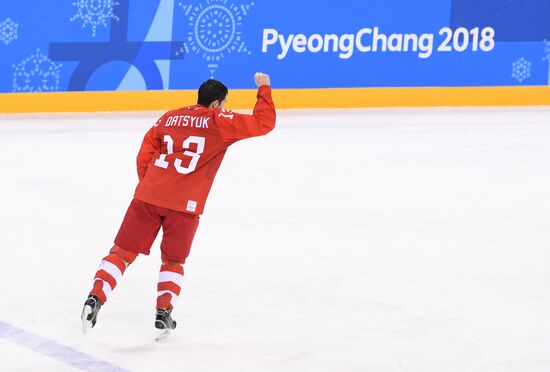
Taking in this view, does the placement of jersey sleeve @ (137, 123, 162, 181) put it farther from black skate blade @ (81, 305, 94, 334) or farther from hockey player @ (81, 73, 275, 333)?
black skate blade @ (81, 305, 94, 334)

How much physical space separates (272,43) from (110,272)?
21.3 ft

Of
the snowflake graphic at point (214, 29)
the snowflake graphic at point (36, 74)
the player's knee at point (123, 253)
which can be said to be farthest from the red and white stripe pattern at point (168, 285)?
the snowflake graphic at point (214, 29)

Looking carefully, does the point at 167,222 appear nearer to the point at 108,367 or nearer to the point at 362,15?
the point at 108,367

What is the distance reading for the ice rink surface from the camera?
15.0 ft

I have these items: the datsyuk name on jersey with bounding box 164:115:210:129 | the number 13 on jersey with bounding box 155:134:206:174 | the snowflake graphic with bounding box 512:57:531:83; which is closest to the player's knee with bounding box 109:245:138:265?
the number 13 on jersey with bounding box 155:134:206:174

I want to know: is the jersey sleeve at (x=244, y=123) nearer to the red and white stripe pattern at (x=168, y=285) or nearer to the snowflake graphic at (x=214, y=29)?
the red and white stripe pattern at (x=168, y=285)

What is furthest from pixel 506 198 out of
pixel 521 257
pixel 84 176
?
pixel 84 176

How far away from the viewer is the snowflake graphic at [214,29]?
10422mm

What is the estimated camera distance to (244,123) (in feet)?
14.8

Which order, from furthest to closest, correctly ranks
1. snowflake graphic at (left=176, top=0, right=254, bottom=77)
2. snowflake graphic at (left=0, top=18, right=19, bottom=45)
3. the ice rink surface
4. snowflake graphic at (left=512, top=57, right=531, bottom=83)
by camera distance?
snowflake graphic at (left=512, top=57, right=531, bottom=83) < snowflake graphic at (left=176, top=0, right=254, bottom=77) < snowflake graphic at (left=0, top=18, right=19, bottom=45) < the ice rink surface

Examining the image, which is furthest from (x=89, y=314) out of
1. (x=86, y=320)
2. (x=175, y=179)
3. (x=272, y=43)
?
(x=272, y=43)

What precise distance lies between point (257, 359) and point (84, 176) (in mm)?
3732

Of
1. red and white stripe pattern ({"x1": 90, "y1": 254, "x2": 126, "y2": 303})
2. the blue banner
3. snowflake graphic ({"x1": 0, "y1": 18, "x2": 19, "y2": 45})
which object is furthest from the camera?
the blue banner

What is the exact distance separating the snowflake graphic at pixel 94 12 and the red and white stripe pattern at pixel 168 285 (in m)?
5.90
